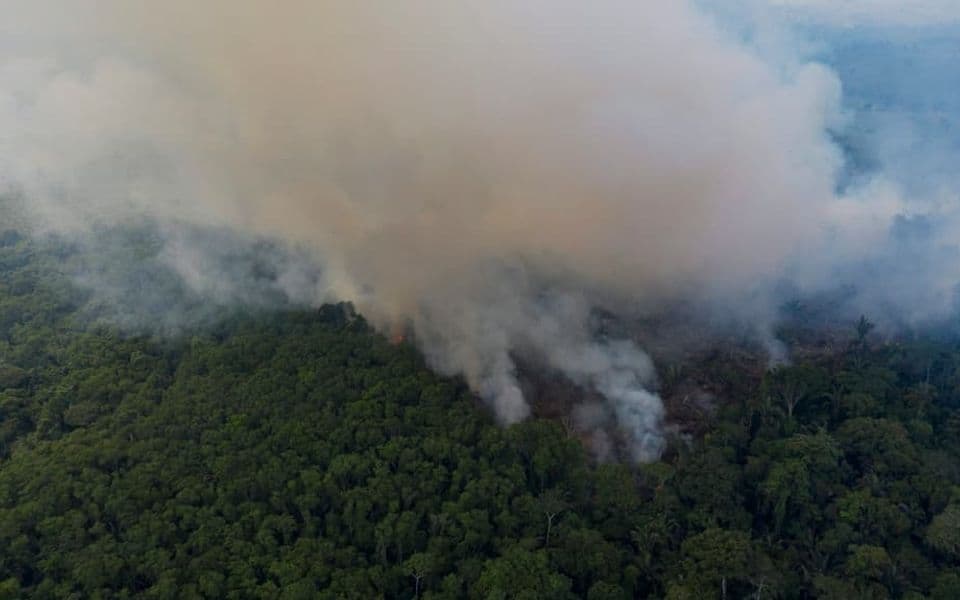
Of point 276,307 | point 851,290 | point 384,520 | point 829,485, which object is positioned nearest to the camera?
point 384,520

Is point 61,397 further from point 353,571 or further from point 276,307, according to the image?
point 353,571

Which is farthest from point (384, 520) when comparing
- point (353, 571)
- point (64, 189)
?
point (64, 189)

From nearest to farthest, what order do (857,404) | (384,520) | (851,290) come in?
(384,520), (857,404), (851,290)

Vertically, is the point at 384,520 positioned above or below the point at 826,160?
below

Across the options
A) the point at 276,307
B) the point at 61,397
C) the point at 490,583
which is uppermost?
the point at 276,307

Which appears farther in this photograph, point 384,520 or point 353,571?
point 384,520

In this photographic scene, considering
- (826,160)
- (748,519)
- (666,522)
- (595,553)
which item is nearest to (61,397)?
(595,553)

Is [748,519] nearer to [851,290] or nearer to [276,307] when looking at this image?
[851,290]
